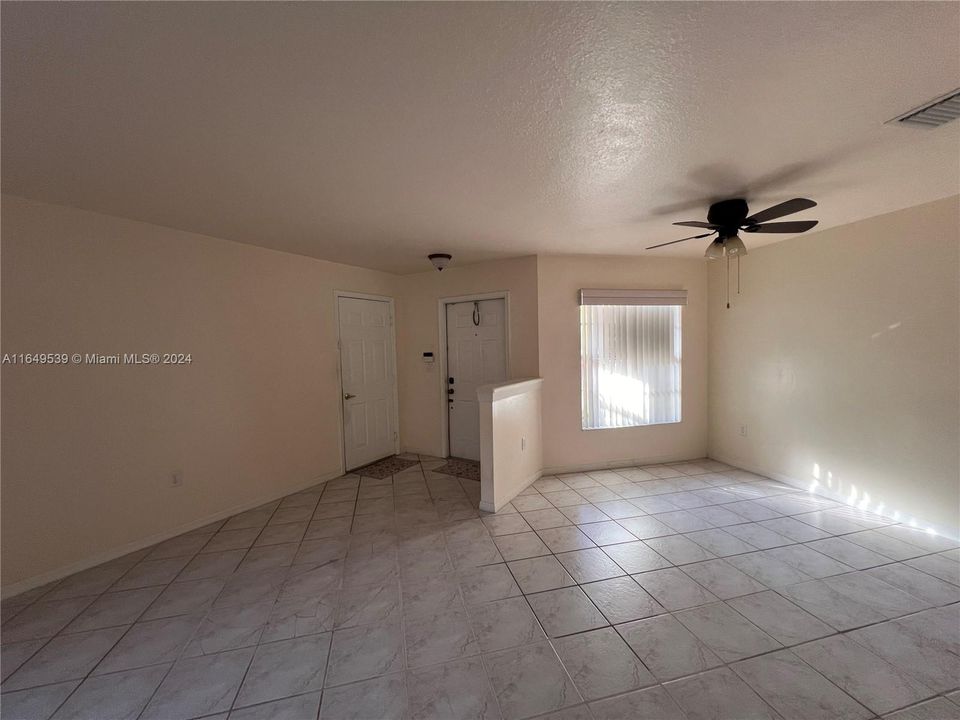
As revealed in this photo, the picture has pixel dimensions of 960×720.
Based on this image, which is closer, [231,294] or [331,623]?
[331,623]

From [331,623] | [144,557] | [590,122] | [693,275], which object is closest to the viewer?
[590,122]

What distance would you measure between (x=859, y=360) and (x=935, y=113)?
2.19 m

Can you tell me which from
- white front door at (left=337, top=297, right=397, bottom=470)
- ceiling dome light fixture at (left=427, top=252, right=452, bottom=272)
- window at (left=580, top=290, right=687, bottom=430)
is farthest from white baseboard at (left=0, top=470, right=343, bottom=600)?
window at (left=580, top=290, right=687, bottom=430)

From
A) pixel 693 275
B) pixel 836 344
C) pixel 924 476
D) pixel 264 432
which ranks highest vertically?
pixel 693 275

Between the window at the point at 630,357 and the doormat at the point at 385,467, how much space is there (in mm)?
2212

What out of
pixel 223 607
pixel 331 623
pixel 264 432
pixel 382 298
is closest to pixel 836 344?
pixel 331 623

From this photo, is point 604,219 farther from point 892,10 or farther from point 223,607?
point 223,607

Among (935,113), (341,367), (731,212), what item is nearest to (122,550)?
(341,367)

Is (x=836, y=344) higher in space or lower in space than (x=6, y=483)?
higher

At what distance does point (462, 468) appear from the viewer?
4.24 meters

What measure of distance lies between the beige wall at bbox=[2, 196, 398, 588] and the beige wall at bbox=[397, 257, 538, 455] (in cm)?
123

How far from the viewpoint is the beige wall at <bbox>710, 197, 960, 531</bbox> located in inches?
101

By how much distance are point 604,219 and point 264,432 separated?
3552 mm

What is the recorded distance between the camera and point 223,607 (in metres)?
2.02
